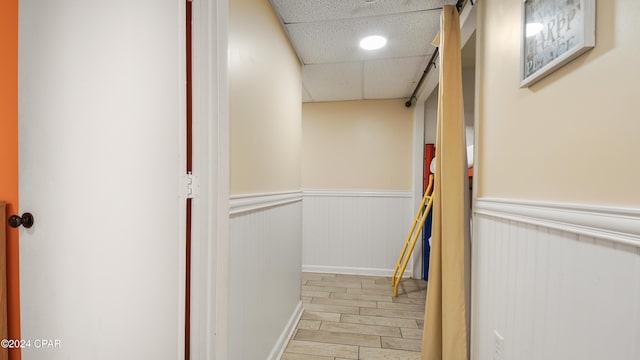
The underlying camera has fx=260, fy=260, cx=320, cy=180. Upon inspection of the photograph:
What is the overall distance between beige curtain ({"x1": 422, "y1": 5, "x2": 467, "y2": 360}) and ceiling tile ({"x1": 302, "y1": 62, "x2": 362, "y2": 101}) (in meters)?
1.04

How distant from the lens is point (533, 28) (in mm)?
835

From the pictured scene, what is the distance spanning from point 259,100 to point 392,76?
66.1 inches

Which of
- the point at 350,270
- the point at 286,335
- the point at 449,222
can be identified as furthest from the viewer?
the point at 350,270

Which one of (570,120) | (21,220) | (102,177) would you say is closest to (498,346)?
(570,120)

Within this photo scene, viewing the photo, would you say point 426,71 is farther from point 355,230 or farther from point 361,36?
point 355,230

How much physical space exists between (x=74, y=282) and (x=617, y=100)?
183cm

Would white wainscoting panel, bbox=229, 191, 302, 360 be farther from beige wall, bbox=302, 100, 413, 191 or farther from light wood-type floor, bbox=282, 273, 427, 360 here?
beige wall, bbox=302, 100, 413, 191

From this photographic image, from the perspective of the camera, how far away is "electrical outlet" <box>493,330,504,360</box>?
40.3 inches

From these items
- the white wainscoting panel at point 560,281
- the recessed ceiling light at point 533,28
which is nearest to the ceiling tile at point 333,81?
the recessed ceiling light at point 533,28

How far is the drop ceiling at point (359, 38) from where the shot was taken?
1.53 m

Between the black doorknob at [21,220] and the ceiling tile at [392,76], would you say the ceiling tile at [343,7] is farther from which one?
the black doorknob at [21,220]

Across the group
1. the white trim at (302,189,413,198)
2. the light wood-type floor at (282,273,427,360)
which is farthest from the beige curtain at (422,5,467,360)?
the white trim at (302,189,413,198)

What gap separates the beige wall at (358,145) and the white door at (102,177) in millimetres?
2474

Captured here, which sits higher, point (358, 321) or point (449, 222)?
point (449, 222)
